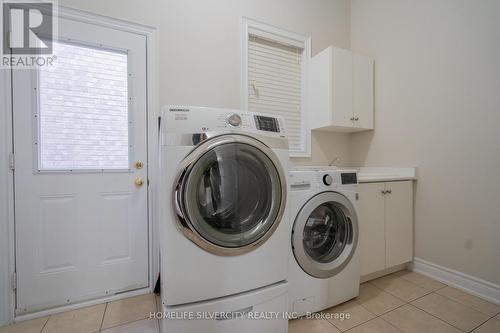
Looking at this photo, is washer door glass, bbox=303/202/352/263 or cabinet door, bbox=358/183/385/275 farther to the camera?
cabinet door, bbox=358/183/385/275

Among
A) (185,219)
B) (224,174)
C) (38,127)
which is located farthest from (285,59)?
(38,127)

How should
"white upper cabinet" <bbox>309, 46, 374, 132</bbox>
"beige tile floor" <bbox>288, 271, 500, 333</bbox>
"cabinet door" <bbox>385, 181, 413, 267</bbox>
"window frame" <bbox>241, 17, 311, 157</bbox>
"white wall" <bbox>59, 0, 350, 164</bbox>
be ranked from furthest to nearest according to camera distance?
1. "white upper cabinet" <bbox>309, 46, 374, 132</bbox>
2. "window frame" <bbox>241, 17, 311, 157</bbox>
3. "cabinet door" <bbox>385, 181, 413, 267</bbox>
4. "white wall" <bbox>59, 0, 350, 164</bbox>
5. "beige tile floor" <bbox>288, 271, 500, 333</bbox>

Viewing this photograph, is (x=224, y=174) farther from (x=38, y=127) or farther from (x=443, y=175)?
(x=443, y=175)

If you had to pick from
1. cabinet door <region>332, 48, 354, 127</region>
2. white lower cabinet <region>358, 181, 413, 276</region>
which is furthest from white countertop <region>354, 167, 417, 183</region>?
cabinet door <region>332, 48, 354, 127</region>

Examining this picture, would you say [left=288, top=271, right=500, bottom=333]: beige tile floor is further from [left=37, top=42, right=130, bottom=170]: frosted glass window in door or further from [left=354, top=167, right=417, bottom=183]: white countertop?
[left=37, top=42, right=130, bottom=170]: frosted glass window in door

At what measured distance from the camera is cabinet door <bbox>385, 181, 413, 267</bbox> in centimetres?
174

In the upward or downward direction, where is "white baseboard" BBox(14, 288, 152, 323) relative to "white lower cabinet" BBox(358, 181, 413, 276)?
downward

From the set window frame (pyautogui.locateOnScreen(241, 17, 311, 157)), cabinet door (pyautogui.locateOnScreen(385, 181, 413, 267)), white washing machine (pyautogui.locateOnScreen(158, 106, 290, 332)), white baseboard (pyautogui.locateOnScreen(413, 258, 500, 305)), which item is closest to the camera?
white washing machine (pyautogui.locateOnScreen(158, 106, 290, 332))

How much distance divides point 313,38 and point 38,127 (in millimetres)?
2576

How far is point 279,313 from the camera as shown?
1.10 meters

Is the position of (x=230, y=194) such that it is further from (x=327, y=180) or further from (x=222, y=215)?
(x=327, y=180)

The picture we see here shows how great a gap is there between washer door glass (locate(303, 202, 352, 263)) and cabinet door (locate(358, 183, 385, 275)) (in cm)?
20

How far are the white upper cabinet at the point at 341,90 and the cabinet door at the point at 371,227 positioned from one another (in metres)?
0.77

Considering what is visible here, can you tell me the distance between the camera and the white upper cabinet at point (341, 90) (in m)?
2.05
